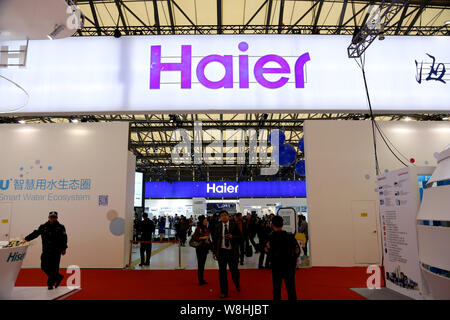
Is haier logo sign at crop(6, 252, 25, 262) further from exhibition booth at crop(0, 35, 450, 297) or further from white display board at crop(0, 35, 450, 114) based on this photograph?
white display board at crop(0, 35, 450, 114)

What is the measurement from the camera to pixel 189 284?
5.70 metres

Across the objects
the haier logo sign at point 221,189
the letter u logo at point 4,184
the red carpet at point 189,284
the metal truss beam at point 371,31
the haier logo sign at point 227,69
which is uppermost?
the metal truss beam at point 371,31

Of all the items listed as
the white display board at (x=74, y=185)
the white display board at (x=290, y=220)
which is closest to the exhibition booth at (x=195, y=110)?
the white display board at (x=74, y=185)

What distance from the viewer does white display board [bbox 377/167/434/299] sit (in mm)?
4688

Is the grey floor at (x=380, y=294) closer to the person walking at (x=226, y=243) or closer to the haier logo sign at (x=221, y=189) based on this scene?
the person walking at (x=226, y=243)

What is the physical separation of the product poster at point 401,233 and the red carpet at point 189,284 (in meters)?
0.76

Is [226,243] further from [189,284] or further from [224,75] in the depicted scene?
[224,75]

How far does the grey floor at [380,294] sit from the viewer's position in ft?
15.7

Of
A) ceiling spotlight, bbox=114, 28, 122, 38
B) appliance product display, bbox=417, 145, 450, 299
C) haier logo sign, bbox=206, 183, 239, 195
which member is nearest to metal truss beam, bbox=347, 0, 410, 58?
appliance product display, bbox=417, 145, 450, 299

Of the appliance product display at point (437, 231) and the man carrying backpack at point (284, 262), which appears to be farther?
the man carrying backpack at point (284, 262)

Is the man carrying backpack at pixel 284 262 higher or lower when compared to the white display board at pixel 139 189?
lower

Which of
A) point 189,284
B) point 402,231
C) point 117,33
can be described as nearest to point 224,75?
point 117,33

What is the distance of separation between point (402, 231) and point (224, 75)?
538cm
